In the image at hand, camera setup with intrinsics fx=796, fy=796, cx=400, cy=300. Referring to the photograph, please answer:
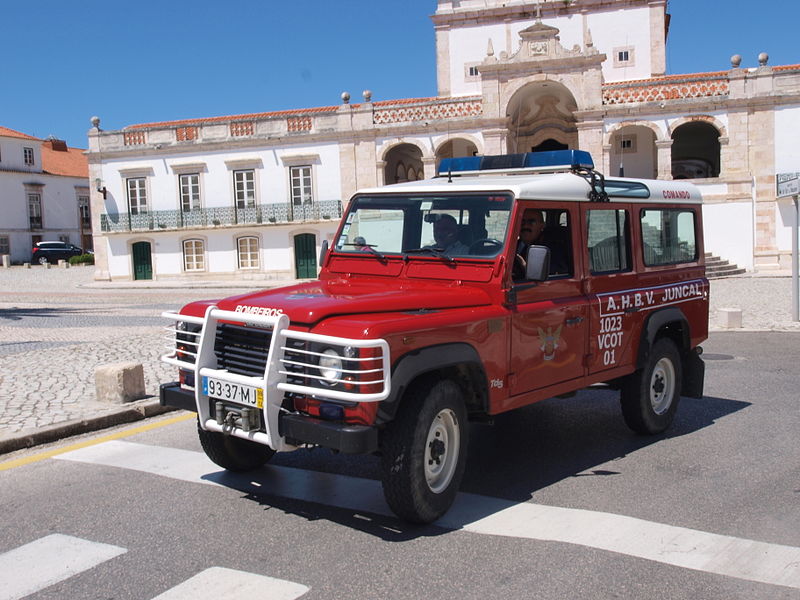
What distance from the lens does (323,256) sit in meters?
6.55

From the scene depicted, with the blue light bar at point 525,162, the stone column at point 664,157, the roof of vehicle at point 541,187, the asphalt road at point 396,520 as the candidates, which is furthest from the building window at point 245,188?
the roof of vehicle at point 541,187

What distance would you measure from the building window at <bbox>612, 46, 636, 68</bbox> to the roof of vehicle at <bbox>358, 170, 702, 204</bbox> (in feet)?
107

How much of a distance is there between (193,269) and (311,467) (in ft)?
112

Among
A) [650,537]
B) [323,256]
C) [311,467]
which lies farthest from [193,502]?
[650,537]

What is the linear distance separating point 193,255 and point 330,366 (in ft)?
117

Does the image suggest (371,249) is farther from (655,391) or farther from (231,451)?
(655,391)

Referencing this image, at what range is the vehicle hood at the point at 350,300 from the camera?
15.4 ft

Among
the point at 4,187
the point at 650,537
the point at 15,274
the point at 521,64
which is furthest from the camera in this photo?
the point at 4,187

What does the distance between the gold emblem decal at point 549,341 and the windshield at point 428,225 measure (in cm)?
70

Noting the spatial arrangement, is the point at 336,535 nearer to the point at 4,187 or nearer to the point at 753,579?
the point at 753,579

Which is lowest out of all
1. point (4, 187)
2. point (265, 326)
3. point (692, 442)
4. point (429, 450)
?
point (692, 442)

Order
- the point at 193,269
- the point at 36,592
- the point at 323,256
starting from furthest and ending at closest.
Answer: the point at 193,269 → the point at 323,256 → the point at 36,592

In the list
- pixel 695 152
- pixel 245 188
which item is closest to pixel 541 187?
pixel 245 188

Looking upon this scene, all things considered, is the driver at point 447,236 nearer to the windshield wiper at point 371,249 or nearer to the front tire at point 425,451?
the windshield wiper at point 371,249
